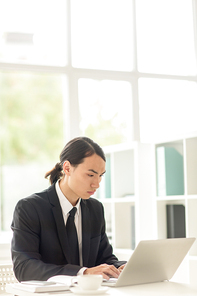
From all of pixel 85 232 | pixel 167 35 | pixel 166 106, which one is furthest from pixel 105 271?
pixel 167 35

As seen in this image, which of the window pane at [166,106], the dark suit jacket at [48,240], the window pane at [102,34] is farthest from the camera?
the window pane at [166,106]

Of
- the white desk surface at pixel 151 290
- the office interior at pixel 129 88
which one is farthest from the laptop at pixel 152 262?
the office interior at pixel 129 88

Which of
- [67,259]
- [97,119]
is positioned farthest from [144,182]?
[67,259]

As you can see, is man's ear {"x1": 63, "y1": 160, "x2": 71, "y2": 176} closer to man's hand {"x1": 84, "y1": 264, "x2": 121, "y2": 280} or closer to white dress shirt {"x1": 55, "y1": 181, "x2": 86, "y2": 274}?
white dress shirt {"x1": 55, "y1": 181, "x2": 86, "y2": 274}

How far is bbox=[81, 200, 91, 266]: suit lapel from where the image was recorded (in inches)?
90.2

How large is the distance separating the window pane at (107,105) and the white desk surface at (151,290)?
6.71ft

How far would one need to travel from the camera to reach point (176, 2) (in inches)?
162

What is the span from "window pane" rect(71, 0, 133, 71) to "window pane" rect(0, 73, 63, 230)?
7.30m

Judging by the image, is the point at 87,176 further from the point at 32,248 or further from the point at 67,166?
the point at 32,248

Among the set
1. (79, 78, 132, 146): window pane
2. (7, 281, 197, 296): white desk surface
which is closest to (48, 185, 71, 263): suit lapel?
(7, 281, 197, 296): white desk surface

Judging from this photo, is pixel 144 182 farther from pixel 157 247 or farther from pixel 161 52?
pixel 157 247

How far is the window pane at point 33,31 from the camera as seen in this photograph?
140 inches

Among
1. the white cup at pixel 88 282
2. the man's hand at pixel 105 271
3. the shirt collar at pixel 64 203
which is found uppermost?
the shirt collar at pixel 64 203

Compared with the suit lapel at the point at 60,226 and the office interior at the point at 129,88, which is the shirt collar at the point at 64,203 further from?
the office interior at the point at 129,88
